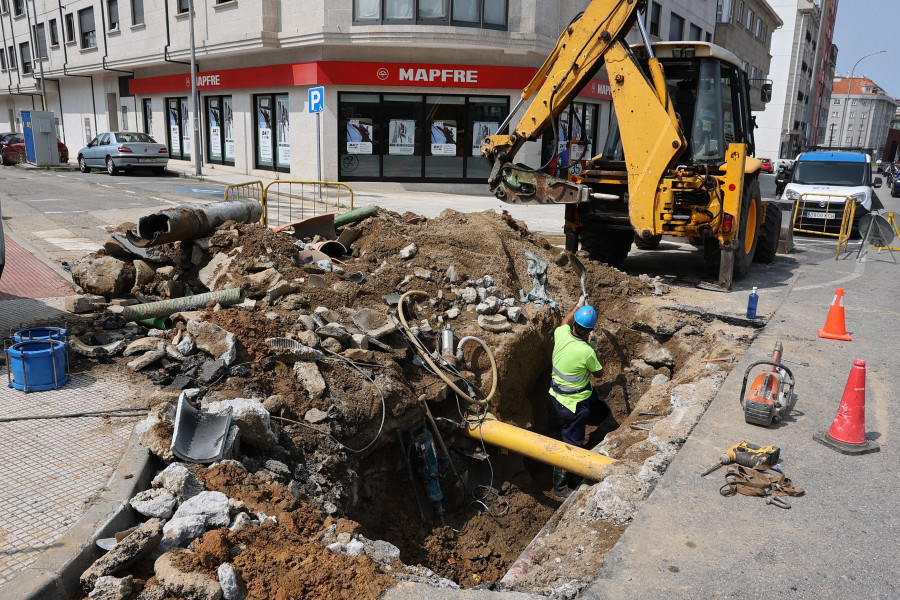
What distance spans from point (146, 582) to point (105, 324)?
4.23 meters

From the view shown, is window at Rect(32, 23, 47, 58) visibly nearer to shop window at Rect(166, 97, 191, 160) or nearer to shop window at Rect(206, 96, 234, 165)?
shop window at Rect(166, 97, 191, 160)

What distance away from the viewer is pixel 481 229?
9.63 m

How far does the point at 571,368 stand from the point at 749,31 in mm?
42770

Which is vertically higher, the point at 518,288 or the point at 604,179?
the point at 604,179

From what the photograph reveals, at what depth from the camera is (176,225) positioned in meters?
8.36

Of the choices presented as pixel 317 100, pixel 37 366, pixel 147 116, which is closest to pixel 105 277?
pixel 37 366

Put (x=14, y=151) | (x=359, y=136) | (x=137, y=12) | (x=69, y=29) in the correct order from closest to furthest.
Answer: (x=359, y=136)
(x=14, y=151)
(x=137, y=12)
(x=69, y=29)

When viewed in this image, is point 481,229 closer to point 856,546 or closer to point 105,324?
point 105,324

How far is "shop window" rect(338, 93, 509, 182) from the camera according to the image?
70.7 ft

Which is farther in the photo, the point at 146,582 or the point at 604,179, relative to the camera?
the point at 604,179

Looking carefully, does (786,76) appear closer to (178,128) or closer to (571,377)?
(178,128)

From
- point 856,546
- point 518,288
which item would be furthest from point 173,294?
point 856,546

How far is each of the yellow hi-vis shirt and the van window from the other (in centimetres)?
1381

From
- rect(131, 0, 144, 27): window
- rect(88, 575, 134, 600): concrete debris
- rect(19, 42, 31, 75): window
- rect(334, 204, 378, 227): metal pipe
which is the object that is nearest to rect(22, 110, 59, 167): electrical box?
rect(131, 0, 144, 27): window
